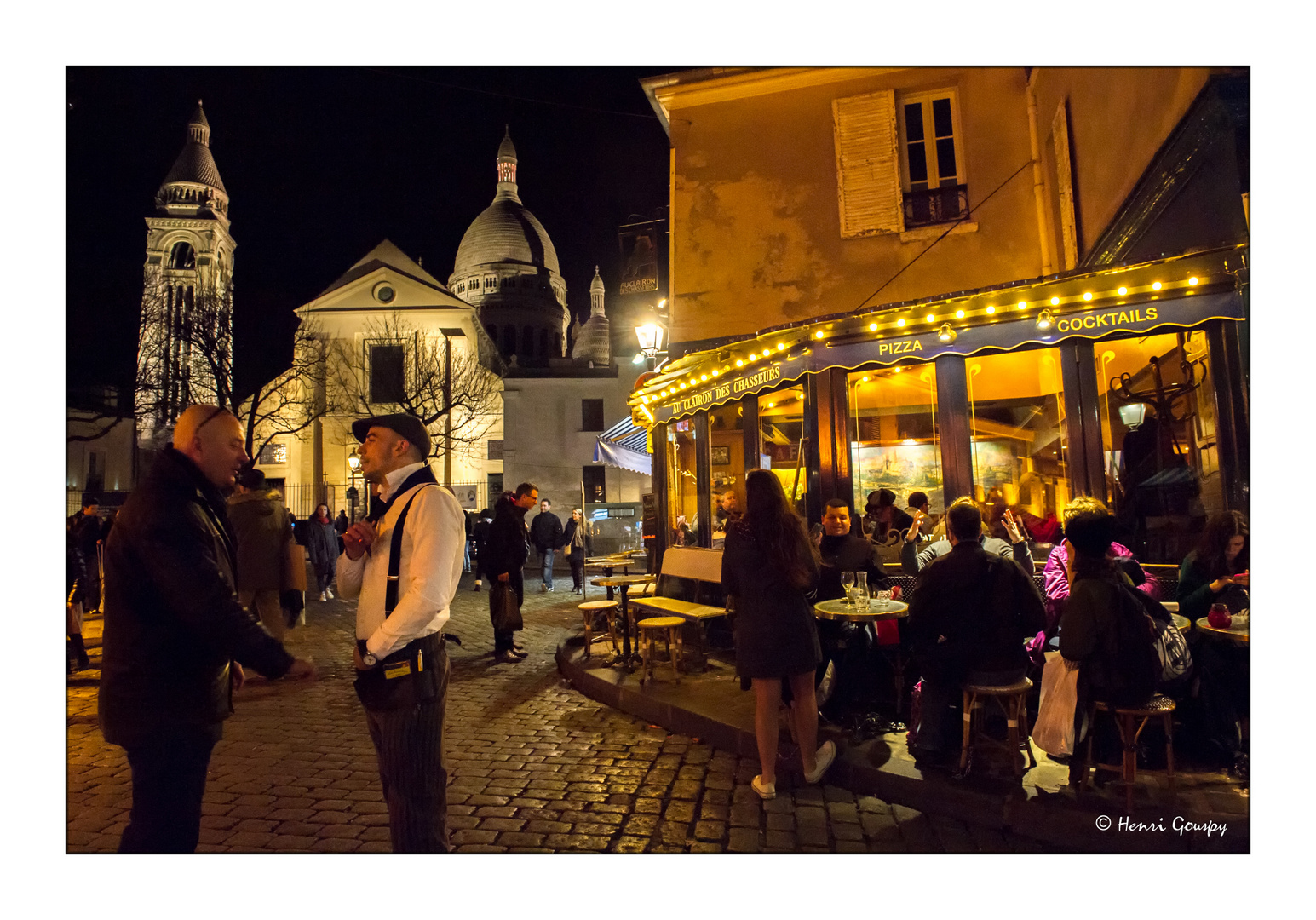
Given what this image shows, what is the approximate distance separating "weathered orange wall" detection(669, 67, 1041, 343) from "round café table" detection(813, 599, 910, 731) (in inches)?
245

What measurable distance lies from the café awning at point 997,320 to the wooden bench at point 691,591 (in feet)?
6.67

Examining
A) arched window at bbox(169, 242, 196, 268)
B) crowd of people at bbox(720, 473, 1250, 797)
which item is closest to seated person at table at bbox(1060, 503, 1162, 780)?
crowd of people at bbox(720, 473, 1250, 797)

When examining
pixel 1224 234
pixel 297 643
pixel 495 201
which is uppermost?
pixel 495 201

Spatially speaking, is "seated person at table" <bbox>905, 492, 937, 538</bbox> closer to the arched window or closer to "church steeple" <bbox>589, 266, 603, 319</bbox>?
the arched window

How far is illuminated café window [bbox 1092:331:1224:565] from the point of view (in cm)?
580

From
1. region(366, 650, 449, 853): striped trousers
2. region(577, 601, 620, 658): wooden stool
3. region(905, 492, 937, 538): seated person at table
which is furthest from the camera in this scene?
region(577, 601, 620, 658): wooden stool

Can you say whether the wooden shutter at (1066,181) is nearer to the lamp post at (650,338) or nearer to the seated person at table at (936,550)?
the seated person at table at (936,550)

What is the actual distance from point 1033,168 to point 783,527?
825 centimetres

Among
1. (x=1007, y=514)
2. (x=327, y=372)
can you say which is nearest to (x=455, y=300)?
(x=327, y=372)

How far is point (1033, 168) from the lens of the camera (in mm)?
9609

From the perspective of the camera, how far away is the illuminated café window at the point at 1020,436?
716 cm

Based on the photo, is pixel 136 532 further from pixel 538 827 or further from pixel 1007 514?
pixel 1007 514

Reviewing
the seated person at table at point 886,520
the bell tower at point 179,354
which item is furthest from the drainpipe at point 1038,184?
the bell tower at point 179,354

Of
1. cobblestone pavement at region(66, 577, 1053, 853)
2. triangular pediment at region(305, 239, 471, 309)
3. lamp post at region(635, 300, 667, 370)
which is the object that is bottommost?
cobblestone pavement at region(66, 577, 1053, 853)
